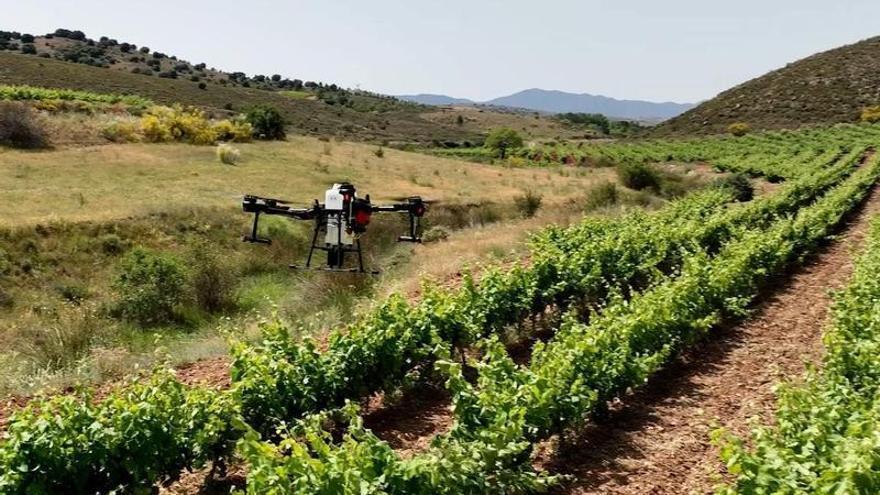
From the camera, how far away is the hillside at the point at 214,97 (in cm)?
6275

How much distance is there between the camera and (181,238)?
23.6 meters

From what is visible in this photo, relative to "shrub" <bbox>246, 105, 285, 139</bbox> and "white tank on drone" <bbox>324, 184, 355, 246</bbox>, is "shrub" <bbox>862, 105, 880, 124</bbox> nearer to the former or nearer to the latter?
"shrub" <bbox>246, 105, 285, 139</bbox>

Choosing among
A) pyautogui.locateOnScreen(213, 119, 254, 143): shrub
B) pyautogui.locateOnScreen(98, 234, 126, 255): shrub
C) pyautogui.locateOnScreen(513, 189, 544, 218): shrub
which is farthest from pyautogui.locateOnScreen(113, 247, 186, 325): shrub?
pyautogui.locateOnScreen(213, 119, 254, 143): shrub

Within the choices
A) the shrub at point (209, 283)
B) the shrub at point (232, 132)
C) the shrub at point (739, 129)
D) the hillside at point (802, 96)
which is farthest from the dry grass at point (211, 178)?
the hillside at point (802, 96)

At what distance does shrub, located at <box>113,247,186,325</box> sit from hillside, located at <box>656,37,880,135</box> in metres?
71.6

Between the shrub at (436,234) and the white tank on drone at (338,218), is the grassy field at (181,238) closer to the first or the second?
the shrub at (436,234)

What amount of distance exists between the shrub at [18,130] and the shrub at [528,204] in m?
22.3

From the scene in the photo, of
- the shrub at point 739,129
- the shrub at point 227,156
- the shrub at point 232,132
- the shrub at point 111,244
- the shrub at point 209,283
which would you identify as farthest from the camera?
the shrub at point 739,129

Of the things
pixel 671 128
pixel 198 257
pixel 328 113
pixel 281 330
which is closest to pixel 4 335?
pixel 198 257

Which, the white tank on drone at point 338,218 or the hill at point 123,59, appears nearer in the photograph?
the white tank on drone at point 338,218

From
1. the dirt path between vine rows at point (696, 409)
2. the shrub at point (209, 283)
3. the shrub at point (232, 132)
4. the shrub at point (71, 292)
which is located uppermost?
the shrub at point (232, 132)

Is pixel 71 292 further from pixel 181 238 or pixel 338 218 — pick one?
pixel 338 218

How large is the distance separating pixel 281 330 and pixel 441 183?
29.4 meters

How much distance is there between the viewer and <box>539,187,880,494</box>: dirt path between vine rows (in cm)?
762
